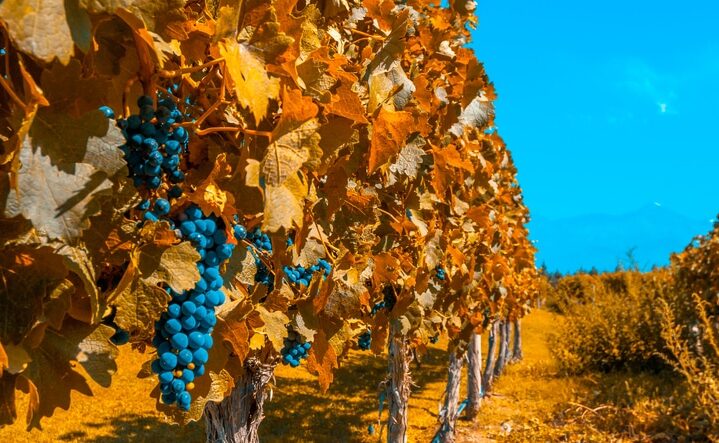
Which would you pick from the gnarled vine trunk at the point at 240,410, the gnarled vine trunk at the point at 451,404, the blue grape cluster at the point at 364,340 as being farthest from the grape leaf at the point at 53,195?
the gnarled vine trunk at the point at 451,404

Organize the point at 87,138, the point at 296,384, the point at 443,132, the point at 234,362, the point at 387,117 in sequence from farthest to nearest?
the point at 296,384 < the point at 443,132 < the point at 387,117 < the point at 234,362 < the point at 87,138

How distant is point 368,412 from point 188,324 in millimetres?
10983

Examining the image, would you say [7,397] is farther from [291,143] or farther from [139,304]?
[291,143]

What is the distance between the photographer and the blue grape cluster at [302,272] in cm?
200

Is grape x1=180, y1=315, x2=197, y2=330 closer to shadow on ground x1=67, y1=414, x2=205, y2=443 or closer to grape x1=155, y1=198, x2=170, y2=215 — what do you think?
→ grape x1=155, y1=198, x2=170, y2=215

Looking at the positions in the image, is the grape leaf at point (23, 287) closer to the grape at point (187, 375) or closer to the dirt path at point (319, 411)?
the grape at point (187, 375)

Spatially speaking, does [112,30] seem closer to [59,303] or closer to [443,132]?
[59,303]

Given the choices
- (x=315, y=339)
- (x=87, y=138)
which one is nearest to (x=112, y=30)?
(x=87, y=138)

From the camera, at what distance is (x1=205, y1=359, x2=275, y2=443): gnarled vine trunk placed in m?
3.04

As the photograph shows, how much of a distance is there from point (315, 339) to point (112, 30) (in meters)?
1.20

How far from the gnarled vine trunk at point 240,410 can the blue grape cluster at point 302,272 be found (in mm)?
1062

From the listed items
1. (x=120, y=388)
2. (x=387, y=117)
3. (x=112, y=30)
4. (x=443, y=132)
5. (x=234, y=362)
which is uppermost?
(x=443, y=132)

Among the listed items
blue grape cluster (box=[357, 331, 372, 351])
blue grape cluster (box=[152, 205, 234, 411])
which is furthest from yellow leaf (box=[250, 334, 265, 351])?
blue grape cluster (box=[357, 331, 372, 351])

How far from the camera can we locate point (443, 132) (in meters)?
3.38
